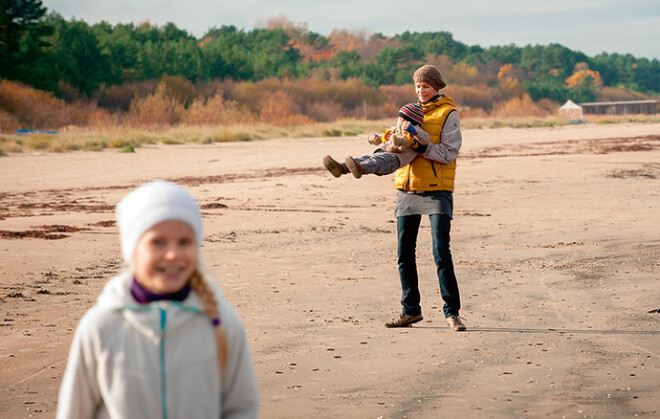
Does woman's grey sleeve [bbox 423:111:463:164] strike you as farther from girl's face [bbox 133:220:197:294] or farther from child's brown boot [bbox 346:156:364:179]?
girl's face [bbox 133:220:197:294]

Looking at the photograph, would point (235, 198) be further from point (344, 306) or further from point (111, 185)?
point (344, 306)

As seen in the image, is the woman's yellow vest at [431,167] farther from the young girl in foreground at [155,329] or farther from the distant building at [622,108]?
the distant building at [622,108]

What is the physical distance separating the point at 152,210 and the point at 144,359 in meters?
0.34

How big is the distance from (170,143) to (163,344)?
32280 millimetres

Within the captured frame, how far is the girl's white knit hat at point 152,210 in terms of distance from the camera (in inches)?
85.9

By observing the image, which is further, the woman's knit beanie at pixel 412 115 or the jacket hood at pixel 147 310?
the woman's knit beanie at pixel 412 115

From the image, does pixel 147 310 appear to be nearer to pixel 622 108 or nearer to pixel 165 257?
pixel 165 257

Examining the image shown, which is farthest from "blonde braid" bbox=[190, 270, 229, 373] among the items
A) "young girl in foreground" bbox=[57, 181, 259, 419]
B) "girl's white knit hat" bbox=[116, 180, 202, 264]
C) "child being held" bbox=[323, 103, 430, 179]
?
"child being held" bbox=[323, 103, 430, 179]

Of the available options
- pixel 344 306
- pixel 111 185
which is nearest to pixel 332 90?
pixel 111 185

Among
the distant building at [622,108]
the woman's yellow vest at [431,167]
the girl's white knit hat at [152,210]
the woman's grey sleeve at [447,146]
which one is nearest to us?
the girl's white knit hat at [152,210]

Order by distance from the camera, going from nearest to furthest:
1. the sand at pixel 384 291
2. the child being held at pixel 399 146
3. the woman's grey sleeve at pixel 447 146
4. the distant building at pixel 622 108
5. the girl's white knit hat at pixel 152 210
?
1. the girl's white knit hat at pixel 152 210
2. the sand at pixel 384 291
3. the child being held at pixel 399 146
4. the woman's grey sleeve at pixel 447 146
5. the distant building at pixel 622 108

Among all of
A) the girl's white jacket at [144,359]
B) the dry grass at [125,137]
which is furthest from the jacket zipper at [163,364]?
the dry grass at [125,137]

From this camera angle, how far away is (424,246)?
1155 centimetres

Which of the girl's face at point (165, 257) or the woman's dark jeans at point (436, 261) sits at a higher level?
the girl's face at point (165, 257)
